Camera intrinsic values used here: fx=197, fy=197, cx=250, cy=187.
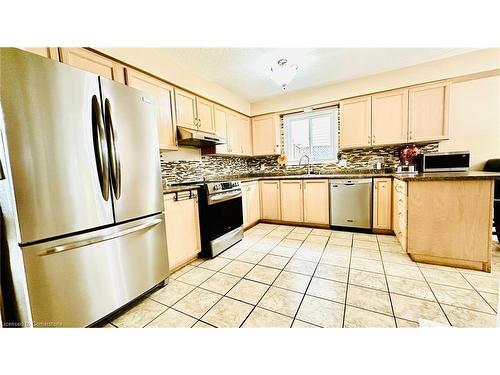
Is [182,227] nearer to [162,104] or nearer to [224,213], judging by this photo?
[224,213]

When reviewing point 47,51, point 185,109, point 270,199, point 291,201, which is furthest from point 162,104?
point 291,201

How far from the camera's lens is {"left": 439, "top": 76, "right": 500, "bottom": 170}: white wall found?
8.95ft

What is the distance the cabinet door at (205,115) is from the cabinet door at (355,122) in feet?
7.01

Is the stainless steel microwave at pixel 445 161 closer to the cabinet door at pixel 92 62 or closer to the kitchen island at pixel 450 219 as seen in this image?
the kitchen island at pixel 450 219

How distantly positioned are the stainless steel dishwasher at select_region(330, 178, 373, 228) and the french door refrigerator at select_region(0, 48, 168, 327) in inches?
107

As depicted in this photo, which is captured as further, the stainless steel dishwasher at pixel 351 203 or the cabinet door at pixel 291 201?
the cabinet door at pixel 291 201

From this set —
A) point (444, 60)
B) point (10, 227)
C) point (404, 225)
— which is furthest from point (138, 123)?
point (444, 60)

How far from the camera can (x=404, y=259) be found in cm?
213

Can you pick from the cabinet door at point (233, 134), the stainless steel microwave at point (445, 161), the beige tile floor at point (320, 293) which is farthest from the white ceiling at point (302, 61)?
the beige tile floor at point (320, 293)

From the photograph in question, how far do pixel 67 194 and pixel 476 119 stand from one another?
470 cm

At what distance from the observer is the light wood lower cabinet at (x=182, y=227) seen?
1.96 metres

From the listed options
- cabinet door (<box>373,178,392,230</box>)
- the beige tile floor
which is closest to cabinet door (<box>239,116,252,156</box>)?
the beige tile floor
